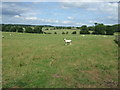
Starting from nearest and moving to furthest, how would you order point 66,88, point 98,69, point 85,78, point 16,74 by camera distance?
point 66,88 < point 85,78 < point 16,74 < point 98,69

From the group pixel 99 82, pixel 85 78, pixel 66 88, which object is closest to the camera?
pixel 66 88

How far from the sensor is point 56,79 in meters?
7.08

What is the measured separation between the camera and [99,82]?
22.5 ft

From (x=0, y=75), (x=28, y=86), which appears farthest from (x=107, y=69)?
(x=0, y=75)

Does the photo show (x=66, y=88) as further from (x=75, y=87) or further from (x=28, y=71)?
(x=28, y=71)

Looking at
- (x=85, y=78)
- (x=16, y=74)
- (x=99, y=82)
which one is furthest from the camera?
(x=16, y=74)

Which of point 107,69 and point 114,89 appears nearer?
point 114,89

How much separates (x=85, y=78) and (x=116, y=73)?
1892 millimetres

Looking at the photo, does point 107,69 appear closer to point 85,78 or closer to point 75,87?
point 85,78

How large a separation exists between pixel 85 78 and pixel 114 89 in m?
1.52

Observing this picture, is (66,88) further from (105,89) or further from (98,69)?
(98,69)

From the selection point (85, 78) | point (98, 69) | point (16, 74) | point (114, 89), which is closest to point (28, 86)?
point (16, 74)

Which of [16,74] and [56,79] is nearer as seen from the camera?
[56,79]

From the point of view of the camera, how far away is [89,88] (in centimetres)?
610
